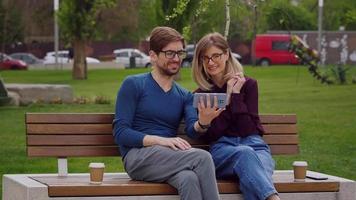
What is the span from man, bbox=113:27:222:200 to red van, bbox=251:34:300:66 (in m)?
57.6

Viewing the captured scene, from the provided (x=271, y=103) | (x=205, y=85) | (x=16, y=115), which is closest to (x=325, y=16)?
(x=271, y=103)

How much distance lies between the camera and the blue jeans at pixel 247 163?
6.73 metres

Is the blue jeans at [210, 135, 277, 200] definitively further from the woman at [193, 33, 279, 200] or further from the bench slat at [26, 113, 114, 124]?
the bench slat at [26, 113, 114, 124]

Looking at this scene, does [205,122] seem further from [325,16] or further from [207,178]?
[325,16]

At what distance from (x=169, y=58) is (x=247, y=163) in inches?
35.8

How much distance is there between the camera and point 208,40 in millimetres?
7285

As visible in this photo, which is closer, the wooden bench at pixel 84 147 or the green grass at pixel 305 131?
the wooden bench at pixel 84 147

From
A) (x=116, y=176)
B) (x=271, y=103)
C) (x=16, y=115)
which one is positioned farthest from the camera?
(x=271, y=103)

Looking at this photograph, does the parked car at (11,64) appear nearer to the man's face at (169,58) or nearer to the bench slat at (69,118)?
the bench slat at (69,118)

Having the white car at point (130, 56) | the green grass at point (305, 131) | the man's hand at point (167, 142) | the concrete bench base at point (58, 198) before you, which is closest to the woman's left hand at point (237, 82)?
the man's hand at point (167, 142)

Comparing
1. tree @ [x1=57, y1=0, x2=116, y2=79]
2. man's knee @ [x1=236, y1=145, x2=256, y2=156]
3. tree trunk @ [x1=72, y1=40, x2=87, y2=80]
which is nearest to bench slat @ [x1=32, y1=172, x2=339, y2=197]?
man's knee @ [x1=236, y1=145, x2=256, y2=156]

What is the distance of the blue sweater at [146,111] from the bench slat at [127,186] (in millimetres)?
334

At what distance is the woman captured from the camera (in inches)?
276

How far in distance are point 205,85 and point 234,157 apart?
68cm
